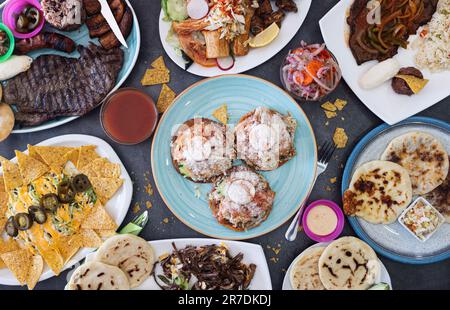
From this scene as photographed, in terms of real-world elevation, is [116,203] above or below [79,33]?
below

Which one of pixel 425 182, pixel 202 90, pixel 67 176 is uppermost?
pixel 202 90

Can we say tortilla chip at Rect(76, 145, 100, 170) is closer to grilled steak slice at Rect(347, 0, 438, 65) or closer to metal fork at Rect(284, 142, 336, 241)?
metal fork at Rect(284, 142, 336, 241)

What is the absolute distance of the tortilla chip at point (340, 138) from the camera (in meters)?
4.40

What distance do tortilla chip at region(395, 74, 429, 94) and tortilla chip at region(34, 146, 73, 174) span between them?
124 inches

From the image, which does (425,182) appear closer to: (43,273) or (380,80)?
(380,80)

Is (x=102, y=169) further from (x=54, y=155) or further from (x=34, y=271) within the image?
(x=34, y=271)

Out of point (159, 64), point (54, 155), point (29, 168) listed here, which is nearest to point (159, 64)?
point (159, 64)

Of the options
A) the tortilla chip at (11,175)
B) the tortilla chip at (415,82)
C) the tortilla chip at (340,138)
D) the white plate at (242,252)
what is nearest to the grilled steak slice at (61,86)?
the tortilla chip at (11,175)

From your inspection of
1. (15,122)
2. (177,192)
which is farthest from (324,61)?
(15,122)

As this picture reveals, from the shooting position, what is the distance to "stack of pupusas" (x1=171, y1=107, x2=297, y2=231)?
4.10m

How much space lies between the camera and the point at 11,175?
4.30 meters

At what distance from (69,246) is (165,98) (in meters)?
1.63

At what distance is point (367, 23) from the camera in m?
4.23

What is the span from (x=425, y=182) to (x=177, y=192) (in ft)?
7.46
